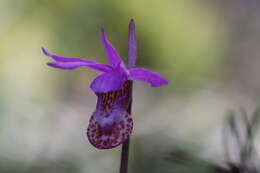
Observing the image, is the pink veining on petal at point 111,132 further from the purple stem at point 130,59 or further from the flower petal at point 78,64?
the flower petal at point 78,64

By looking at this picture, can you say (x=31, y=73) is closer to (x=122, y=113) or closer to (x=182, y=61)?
(x=182, y=61)

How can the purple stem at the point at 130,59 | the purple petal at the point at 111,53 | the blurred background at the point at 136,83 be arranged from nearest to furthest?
the purple stem at the point at 130,59 → the purple petal at the point at 111,53 → the blurred background at the point at 136,83

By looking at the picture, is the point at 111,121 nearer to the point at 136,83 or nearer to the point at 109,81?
the point at 109,81

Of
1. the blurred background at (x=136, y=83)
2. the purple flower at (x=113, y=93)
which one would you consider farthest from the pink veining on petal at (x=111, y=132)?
the blurred background at (x=136, y=83)

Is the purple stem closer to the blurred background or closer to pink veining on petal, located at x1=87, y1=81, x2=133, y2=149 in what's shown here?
pink veining on petal, located at x1=87, y1=81, x2=133, y2=149

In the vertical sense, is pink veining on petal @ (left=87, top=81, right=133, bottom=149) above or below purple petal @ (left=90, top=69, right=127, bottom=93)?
below

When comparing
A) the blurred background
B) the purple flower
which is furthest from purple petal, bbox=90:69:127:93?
the blurred background
